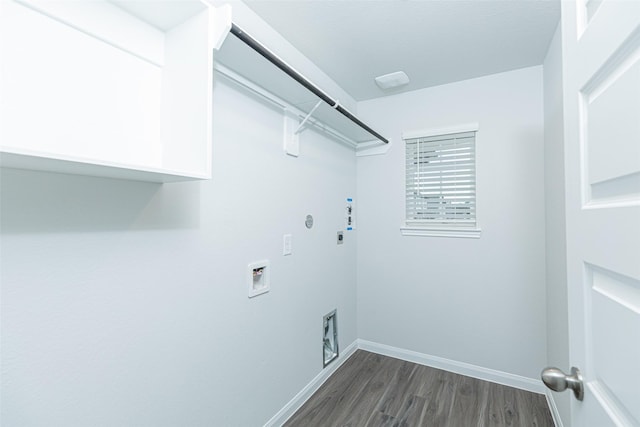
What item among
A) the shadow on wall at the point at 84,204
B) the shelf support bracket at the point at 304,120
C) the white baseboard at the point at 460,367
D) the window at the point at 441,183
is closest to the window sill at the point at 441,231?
the window at the point at 441,183

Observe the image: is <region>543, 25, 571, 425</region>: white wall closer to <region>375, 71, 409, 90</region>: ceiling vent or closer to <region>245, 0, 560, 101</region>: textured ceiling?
<region>245, 0, 560, 101</region>: textured ceiling

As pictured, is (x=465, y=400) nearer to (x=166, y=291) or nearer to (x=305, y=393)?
(x=305, y=393)

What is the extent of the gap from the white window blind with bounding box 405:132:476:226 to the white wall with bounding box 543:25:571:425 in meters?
0.51

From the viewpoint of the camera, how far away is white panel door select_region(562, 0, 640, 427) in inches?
18.0

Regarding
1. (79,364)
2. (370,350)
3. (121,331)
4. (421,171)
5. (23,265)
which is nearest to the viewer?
(23,265)

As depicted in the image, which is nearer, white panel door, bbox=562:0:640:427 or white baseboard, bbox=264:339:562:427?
white panel door, bbox=562:0:640:427

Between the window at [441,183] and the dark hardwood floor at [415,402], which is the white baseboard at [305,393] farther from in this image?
the window at [441,183]

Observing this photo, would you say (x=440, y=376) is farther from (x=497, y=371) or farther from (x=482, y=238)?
(x=482, y=238)

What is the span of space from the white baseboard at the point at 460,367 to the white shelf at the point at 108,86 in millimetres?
2461

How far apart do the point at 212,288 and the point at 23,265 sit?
2.29 ft

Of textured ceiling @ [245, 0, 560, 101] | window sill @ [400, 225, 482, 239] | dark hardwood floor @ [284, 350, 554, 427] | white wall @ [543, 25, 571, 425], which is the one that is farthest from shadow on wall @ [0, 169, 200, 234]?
white wall @ [543, 25, 571, 425]

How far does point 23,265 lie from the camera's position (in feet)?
2.67

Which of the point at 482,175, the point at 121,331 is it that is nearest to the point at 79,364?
the point at 121,331

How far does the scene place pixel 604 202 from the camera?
556 mm
